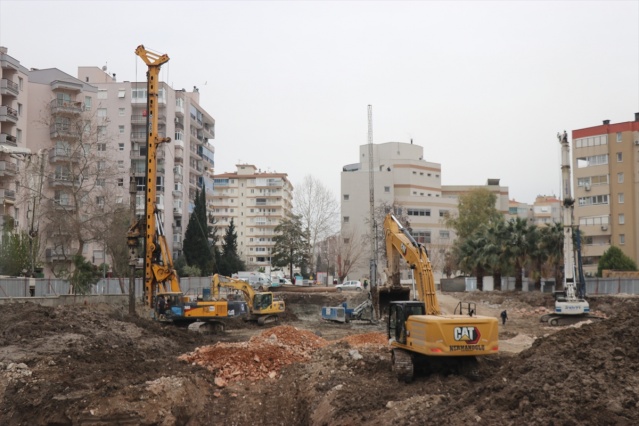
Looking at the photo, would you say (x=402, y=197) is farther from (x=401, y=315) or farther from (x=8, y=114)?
(x=401, y=315)

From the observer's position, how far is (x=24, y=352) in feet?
67.6

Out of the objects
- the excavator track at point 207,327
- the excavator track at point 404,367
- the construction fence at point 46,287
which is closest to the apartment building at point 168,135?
the construction fence at point 46,287

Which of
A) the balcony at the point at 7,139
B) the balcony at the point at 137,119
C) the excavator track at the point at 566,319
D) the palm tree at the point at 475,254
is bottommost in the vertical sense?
the excavator track at the point at 566,319

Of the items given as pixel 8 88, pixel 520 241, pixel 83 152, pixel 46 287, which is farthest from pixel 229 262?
pixel 46 287

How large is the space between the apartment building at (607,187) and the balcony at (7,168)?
52.8 meters

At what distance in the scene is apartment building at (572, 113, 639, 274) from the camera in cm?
6438

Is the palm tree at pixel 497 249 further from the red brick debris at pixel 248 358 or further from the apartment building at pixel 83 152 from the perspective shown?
the red brick debris at pixel 248 358

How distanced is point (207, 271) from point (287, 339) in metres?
49.4

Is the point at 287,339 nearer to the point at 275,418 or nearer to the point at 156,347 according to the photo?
the point at 156,347

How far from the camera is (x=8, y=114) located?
53.7m

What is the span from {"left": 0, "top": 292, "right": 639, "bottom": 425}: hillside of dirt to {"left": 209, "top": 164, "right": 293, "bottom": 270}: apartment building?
105964 mm

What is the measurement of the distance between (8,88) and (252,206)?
81.3 meters

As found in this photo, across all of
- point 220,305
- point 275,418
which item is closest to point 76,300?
point 220,305

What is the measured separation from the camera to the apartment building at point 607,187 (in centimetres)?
6438
